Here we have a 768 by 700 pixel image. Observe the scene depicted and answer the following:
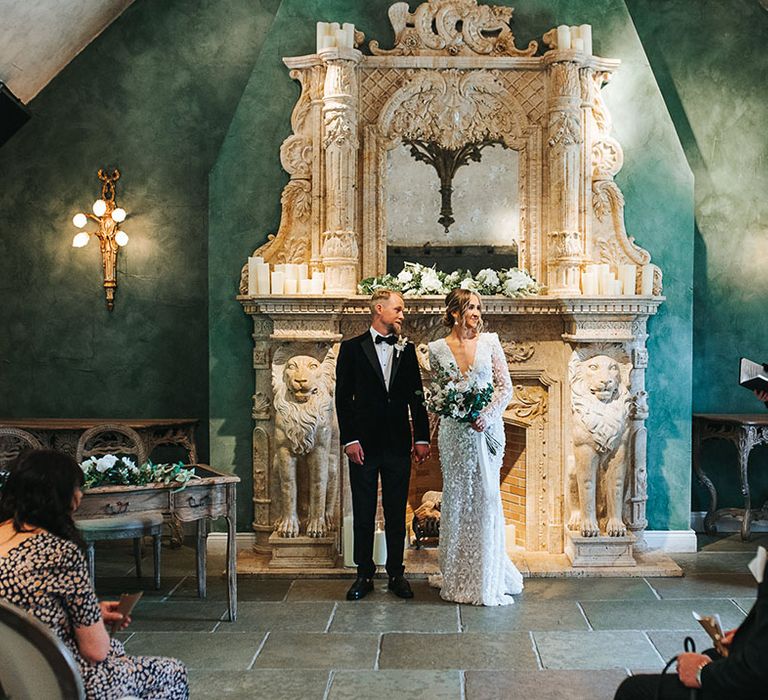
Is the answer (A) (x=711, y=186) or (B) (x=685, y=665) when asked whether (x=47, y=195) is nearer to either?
(A) (x=711, y=186)

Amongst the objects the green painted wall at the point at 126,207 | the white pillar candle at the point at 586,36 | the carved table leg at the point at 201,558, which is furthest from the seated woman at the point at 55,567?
the white pillar candle at the point at 586,36

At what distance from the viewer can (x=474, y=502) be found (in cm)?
609

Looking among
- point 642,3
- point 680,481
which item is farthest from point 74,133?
point 680,481

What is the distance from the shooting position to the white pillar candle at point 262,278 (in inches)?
274

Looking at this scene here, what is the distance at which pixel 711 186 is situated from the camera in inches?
309

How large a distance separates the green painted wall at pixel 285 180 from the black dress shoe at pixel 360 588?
1.52 meters

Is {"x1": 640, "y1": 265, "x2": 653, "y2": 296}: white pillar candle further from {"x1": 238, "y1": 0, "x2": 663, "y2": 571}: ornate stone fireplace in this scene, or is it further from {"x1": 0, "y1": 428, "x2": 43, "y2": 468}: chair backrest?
{"x1": 0, "y1": 428, "x2": 43, "y2": 468}: chair backrest

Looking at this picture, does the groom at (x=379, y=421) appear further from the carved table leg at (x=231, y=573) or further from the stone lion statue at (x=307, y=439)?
the carved table leg at (x=231, y=573)

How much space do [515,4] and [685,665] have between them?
548 cm

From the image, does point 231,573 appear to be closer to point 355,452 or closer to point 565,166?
point 355,452

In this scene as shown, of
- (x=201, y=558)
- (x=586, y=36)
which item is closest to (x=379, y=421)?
(x=201, y=558)

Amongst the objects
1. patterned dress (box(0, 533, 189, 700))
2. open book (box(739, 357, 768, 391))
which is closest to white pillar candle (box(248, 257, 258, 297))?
patterned dress (box(0, 533, 189, 700))

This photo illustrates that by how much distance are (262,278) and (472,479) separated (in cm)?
204

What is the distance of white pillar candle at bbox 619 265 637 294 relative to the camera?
6.99 metres
